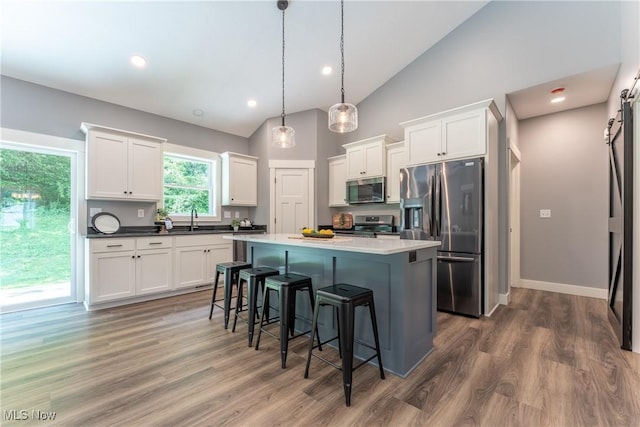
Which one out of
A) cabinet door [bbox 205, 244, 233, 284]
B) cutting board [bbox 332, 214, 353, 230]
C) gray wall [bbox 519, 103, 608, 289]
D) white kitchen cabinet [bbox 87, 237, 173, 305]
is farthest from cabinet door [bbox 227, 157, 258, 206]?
gray wall [bbox 519, 103, 608, 289]

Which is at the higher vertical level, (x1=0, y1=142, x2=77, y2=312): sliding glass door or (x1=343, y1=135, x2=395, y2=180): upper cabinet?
(x1=343, y1=135, x2=395, y2=180): upper cabinet

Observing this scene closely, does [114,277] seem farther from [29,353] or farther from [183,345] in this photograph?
[183,345]

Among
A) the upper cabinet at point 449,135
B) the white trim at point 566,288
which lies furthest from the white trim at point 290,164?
the white trim at point 566,288

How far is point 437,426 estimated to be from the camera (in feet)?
4.80

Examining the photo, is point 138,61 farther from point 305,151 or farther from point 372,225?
point 372,225

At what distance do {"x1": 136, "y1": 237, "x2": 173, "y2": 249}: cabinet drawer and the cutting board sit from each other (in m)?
2.73

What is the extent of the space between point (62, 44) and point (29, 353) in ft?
9.91

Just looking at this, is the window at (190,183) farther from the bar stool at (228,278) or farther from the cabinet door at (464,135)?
the cabinet door at (464,135)

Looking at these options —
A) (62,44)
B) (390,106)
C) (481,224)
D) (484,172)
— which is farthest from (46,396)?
(390,106)

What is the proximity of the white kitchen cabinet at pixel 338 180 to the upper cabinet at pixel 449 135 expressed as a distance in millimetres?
1512

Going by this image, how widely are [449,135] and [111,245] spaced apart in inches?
171

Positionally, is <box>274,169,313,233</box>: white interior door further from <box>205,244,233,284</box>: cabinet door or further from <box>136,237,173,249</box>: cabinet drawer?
<box>136,237,173,249</box>: cabinet drawer

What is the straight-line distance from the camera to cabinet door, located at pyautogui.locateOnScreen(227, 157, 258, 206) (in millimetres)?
4938

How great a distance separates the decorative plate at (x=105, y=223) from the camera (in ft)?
12.0
